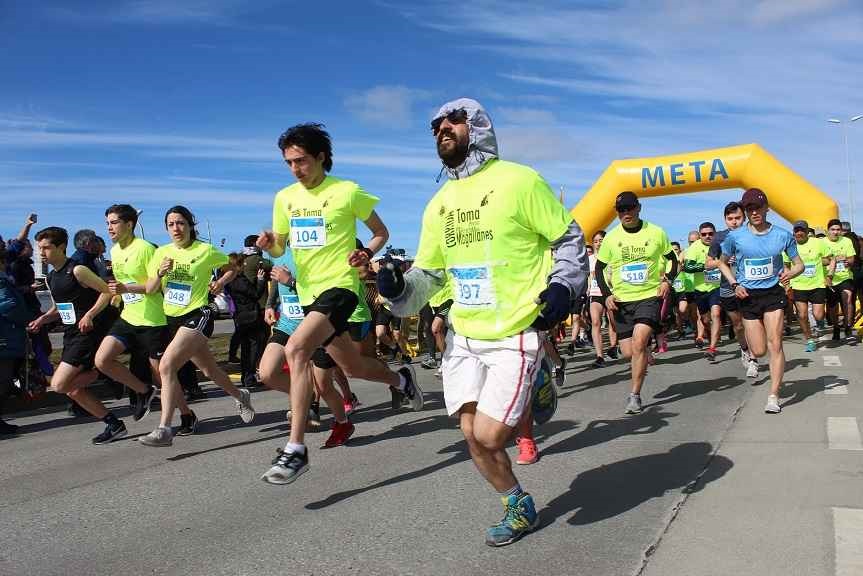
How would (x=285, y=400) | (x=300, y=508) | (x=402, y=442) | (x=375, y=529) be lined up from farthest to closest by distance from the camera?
(x=285, y=400) → (x=402, y=442) → (x=300, y=508) → (x=375, y=529)

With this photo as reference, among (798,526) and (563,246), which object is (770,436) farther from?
(563,246)

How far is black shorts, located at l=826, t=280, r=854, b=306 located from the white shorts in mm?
11705

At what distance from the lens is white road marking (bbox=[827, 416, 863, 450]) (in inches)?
212

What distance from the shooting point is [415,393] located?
6.74m

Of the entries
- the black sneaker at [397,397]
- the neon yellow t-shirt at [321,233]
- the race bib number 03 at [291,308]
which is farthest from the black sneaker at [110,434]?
the neon yellow t-shirt at [321,233]

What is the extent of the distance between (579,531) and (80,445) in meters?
4.83

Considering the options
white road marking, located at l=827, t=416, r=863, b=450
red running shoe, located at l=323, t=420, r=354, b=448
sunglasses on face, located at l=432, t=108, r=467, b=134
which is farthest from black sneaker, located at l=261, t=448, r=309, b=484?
white road marking, located at l=827, t=416, r=863, b=450

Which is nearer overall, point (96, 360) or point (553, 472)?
point (553, 472)

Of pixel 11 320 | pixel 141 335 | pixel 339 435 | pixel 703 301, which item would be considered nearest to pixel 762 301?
pixel 339 435

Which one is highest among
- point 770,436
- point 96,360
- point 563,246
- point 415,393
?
point 563,246

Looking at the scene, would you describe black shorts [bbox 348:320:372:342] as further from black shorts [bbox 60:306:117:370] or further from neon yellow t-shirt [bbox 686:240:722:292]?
neon yellow t-shirt [bbox 686:240:722:292]

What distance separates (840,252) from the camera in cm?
1359

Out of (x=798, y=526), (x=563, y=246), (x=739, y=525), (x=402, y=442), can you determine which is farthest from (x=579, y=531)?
(x=402, y=442)

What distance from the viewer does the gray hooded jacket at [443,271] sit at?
353 centimetres
